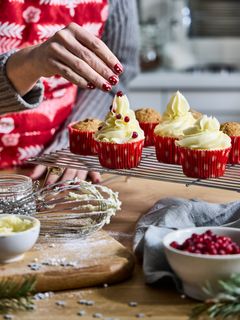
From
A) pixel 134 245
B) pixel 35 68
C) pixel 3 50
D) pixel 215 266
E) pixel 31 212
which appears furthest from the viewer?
pixel 3 50

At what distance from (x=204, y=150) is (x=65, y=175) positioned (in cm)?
39

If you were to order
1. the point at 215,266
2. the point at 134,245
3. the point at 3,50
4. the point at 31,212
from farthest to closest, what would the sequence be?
the point at 3,50 → the point at 31,212 → the point at 134,245 → the point at 215,266

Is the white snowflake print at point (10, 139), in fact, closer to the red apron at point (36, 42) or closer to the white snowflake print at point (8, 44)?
the red apron at point (36, 42)

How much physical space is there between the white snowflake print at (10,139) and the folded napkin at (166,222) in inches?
26.7

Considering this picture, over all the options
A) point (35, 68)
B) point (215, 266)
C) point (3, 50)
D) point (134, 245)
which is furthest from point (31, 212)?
point (3, 50)

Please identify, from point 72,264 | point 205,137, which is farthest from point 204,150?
point 72,264

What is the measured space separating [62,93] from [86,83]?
667 mm

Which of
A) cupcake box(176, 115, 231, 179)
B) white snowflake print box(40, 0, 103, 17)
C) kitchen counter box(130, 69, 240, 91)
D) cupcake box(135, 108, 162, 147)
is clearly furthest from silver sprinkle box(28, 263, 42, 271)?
kitchen counter box(130, 69, 240, 91)

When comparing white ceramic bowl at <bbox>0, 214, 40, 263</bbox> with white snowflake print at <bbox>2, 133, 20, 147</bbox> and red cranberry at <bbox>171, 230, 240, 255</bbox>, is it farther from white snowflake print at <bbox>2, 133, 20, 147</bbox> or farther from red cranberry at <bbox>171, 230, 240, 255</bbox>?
white snowflake print at <bbox>2, 133, 20, 147</bbox>

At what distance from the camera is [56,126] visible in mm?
2438

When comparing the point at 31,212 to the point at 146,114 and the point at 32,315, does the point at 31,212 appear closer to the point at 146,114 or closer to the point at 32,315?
the point at 32,315

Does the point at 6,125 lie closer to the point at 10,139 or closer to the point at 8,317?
the point at 10,139

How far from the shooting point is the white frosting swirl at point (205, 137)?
192cm

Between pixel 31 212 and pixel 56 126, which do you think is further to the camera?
pixel 56 126
